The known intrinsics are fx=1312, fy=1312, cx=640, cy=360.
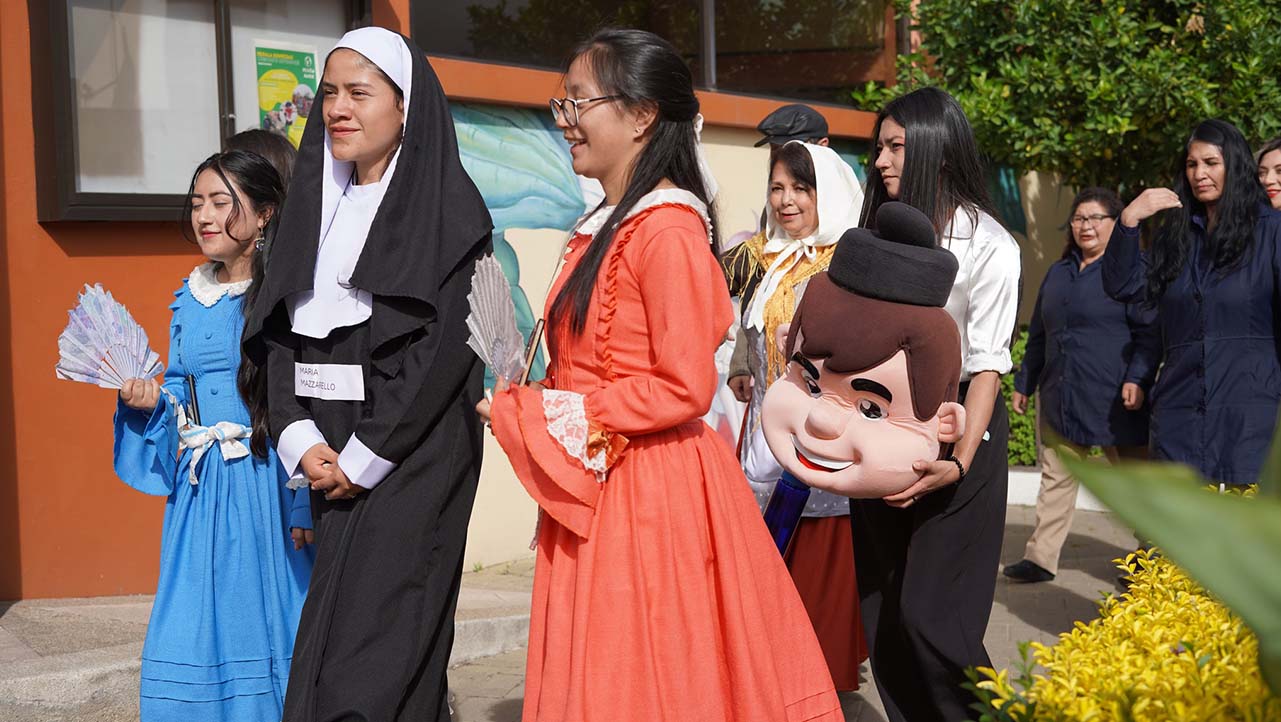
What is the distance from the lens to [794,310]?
4.58 meters

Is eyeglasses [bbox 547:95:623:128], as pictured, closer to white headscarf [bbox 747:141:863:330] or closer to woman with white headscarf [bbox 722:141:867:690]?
woman with white headscarf [bbox 722:141:867:690]

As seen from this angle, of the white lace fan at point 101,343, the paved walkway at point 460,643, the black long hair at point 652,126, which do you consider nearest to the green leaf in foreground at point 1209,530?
the black long hair at point 652,126

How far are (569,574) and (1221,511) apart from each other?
2295mm

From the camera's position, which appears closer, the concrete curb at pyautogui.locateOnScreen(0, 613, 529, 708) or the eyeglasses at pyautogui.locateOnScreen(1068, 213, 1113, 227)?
the concrete curb at pyautogui.locateOnScreen(0, 613, 529, 708)

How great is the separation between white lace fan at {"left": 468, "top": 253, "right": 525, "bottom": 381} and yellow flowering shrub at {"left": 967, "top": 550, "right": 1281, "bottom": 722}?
1472mm

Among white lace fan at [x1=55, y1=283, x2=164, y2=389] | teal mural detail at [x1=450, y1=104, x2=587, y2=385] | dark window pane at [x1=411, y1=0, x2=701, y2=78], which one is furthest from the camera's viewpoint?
dark window pane at [x1=411, y1=0, x2=701, y2=78]

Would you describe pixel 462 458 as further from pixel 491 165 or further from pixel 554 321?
pixel 491 165

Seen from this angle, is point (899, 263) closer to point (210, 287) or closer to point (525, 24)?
point (210, 287)

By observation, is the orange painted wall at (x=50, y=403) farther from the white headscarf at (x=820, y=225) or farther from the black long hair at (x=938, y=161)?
the black long hair at (x=938, y=161)

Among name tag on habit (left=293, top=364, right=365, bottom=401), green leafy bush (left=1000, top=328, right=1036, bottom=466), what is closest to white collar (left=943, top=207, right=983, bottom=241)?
name tag on habit (left=293, top=364, right=365, bottom=401)

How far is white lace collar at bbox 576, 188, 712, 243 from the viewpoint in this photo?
10.1ft

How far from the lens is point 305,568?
3.99m

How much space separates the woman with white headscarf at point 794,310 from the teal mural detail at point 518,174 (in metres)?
1.67

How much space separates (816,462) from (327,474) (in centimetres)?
128
